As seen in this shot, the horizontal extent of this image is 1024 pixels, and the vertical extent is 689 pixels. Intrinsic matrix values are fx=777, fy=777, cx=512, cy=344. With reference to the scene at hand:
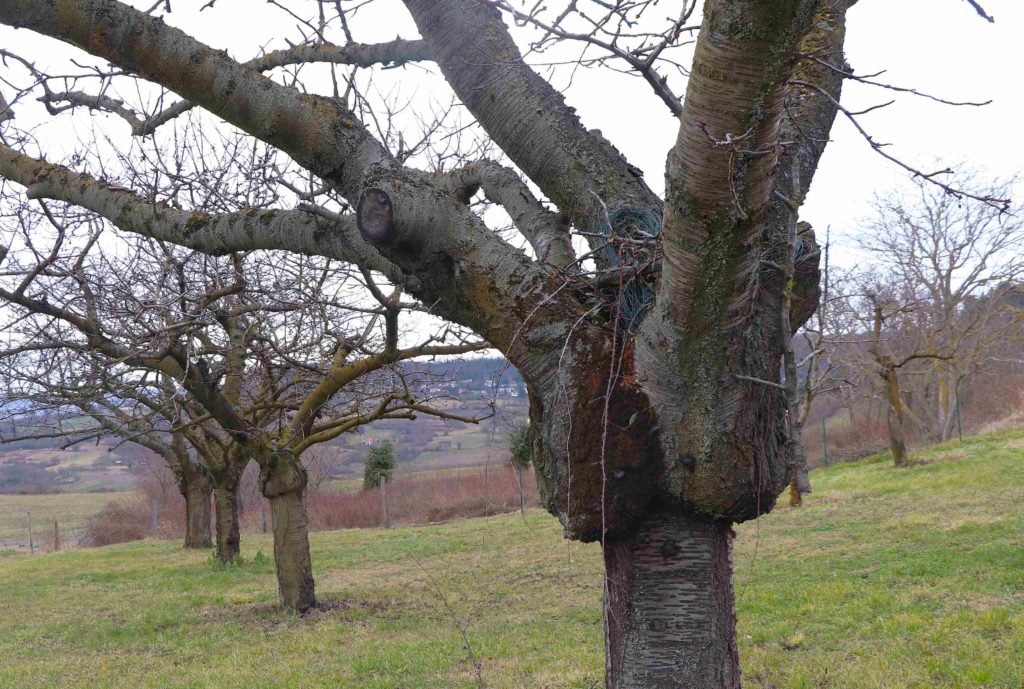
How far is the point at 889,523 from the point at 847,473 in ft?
27.3

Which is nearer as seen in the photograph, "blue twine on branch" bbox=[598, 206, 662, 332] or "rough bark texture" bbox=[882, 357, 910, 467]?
"blue twine on branch" bbox=[598, 206, 662, 332]

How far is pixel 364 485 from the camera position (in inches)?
978

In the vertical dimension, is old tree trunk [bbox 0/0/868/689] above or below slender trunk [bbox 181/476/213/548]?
above

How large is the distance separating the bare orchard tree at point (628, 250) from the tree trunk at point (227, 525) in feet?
37.0

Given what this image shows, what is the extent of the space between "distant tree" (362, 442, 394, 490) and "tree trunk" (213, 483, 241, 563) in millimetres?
6455

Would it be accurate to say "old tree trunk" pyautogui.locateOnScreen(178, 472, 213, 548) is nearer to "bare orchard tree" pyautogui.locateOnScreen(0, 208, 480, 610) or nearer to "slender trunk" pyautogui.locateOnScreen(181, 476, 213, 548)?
"slender trunk" pyautogui.locateOnScreen(181, 476, 213, 548)

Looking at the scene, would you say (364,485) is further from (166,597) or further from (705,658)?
(705,658)

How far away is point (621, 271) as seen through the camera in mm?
2248

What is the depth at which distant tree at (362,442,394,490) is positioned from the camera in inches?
845

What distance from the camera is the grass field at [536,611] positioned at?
5367mm

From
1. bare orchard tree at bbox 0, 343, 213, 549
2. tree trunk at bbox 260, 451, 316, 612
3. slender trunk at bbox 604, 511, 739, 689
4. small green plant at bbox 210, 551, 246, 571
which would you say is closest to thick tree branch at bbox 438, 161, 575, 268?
slender trunk at bbox 604, 511, 739, 689

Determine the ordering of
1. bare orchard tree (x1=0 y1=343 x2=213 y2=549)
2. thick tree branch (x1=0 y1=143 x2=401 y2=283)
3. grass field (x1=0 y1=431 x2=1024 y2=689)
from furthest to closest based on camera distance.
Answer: bare orchard tree (x1=0 y1=343 x2=213 y2=549) < grass field (x1=0 y1=431 x2=1024 y2=689) < thick tree branch (x1=0 y1=143 x2=401 y2=283)

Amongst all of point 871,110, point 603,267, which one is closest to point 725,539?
point 603,267

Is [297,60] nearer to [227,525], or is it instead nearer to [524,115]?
[524,115]
